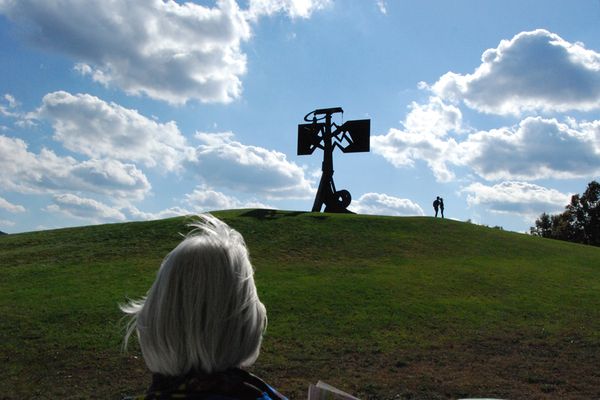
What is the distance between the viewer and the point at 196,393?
187 cm

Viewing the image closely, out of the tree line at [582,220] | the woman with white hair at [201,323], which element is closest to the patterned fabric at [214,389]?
the woman with white hair at [201,323]

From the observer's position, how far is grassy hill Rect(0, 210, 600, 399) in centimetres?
1009

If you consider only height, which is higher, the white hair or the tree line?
the tree line

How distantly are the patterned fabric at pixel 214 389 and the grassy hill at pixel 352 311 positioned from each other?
7.60m

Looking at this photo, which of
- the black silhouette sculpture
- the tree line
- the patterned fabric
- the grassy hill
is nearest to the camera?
the patterned fabric

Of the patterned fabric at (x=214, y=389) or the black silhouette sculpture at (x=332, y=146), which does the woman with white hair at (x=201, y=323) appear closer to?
the patterned fabric at (x=214, y=389)

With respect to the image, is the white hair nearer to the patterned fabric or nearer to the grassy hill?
the patterned fabric

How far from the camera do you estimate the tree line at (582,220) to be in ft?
218

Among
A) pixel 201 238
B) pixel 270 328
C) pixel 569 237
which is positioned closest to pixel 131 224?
pixel 270 328

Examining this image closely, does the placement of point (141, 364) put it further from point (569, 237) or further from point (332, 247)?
point (569, 237)

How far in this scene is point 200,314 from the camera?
1960mm

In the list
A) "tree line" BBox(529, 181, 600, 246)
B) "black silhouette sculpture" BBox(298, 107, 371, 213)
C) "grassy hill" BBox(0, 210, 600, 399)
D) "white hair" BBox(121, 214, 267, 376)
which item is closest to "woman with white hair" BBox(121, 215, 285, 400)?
"white hair" BBox(121, 214, 267, 376)

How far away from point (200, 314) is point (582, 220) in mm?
74593

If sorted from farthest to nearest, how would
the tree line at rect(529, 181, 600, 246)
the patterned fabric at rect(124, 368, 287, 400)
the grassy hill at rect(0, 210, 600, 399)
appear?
the tree line at rect(529, 181, 600, 246), the grassy hill at rect(0, 210, 600, 399), the patterned fabric at rect(124, 368, 287, 400)
